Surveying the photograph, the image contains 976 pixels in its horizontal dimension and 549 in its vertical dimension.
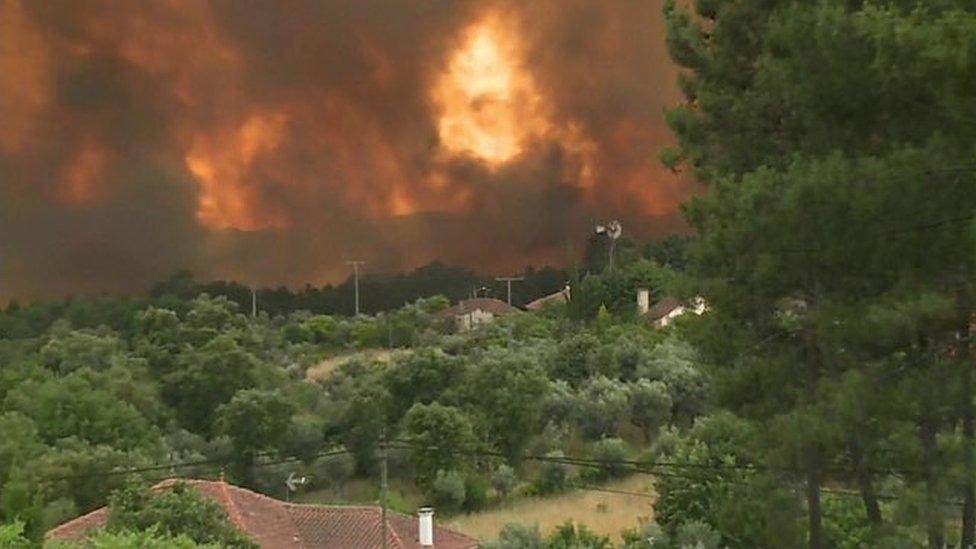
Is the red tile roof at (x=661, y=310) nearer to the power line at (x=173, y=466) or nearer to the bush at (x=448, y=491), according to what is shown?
the power line at (x=173, y=466)

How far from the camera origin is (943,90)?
30.8ft

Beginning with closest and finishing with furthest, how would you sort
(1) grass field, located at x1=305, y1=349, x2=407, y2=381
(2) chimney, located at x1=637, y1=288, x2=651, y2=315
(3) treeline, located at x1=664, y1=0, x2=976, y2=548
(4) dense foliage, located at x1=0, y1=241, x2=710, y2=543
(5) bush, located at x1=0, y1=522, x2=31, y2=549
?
(3) treeline, located at x1=664, y1=0, x2=976, y2=548 < (5) bush, located at x1=0, y1=522, x2=31, y2=549 < (4) dense foliage, located at x1=0, y1=241, x2=710, y2=543 < (1) grass field, located at x1=305, y1=349, x2=407, y2=381 < (2) chimney, located at x1=637, y1=288, x2=651, y2=315

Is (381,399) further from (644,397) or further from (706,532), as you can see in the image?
(706,532)

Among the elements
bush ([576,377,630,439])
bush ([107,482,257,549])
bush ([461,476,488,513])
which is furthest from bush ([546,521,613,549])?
bush ([576,377,630,439])

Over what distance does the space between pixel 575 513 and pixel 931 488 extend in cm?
1941

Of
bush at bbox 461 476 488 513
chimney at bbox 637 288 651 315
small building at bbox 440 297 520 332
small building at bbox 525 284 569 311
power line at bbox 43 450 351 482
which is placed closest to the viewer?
power line at bbox 43 450 351 482

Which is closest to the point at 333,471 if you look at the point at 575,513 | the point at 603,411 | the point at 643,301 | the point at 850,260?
the point at 575,513

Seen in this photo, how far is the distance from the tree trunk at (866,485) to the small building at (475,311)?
49789 millimetres

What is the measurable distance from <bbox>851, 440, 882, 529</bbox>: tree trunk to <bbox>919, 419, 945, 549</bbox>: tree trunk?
0.89 m

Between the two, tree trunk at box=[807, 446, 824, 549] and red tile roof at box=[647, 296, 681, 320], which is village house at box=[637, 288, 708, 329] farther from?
tree trunk at box=[807, 446, 824, 549]

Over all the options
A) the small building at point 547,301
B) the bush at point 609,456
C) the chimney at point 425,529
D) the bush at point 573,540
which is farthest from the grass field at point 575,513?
the small building at point 547,301

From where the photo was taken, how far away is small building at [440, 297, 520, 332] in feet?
220

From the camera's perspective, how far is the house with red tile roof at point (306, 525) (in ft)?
69.4

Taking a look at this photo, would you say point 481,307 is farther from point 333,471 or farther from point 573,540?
point 573,540
